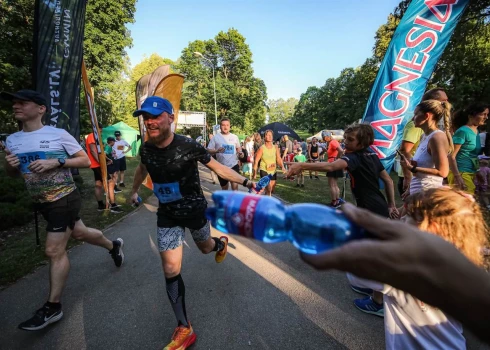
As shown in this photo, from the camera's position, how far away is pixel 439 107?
2.86 meters

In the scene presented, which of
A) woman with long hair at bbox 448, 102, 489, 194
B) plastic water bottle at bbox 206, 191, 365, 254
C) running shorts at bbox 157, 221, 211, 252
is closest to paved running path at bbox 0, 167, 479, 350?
running shorts at bbox 157, 221, 211, 252

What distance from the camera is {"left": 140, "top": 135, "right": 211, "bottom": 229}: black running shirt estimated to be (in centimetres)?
243

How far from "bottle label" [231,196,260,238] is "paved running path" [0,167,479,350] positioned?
6.32 ft

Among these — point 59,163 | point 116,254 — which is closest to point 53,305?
point 116,254

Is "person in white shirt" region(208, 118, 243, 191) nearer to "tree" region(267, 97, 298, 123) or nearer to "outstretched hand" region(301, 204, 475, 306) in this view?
"outstretched hand" region(301, 204, 475, 306)

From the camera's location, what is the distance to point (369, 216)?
0.61 m

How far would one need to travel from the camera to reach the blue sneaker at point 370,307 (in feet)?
8.54

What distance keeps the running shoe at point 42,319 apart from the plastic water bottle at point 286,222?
2.73m

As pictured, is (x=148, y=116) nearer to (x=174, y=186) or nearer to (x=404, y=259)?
(x=174, y=186)

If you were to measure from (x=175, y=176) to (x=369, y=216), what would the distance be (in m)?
2.09

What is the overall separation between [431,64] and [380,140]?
164 cm

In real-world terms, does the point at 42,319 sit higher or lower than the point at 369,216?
lower

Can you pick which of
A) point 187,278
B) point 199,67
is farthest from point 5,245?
point 199,67

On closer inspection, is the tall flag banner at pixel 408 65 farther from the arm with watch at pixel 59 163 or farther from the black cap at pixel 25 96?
the black cap at pixel 25 96
